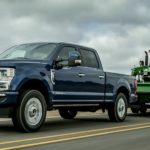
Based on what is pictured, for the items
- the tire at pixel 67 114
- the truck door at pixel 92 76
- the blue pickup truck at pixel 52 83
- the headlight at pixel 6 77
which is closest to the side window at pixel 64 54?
the blue pickup truck at pixel 52 83

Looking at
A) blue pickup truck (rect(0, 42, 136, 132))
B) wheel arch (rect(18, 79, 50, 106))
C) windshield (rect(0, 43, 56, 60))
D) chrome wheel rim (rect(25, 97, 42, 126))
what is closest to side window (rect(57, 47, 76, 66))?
blue pickup truck (rect(0, 42, 136, 132))

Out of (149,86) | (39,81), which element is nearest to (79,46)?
(39,81)

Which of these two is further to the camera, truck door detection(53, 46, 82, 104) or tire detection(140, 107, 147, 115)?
tire detection(140, 107, 147, 115)

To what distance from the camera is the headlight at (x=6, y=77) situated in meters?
10.2

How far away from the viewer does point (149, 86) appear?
18016 mm

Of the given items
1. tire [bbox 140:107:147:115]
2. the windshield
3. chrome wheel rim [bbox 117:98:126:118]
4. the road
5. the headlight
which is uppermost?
the windshield

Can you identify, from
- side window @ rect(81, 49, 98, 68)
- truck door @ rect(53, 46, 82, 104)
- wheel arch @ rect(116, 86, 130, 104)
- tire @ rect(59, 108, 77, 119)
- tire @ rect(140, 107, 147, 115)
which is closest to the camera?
truck door @ rect(53, 46, 82, 104)

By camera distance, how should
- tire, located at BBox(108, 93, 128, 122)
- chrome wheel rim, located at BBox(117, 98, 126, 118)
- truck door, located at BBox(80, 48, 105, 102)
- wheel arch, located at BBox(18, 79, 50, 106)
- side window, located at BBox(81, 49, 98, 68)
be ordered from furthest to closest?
1. chrome wheel rim, located at BBox(117, 98, 126, 118)
2. tire, located at BBox(108, 93, 128, 122)
3. side window, located at BBox(81, 49, 98, 68)
4. truck door, located at BBox(80, 48, 105, 102)
5. wheel arch, located at BBox(18, 79, 50, 106)

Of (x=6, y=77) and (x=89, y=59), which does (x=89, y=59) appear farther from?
(x=6, y=77)

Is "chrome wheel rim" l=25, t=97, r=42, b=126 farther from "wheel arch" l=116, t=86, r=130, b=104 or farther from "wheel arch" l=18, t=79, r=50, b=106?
"wheel arch" l=116, t=86, r=130, b=104

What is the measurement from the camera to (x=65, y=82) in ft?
38.5

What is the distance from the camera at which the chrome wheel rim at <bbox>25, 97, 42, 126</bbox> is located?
418 inches

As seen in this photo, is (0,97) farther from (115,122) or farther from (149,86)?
(149,86)

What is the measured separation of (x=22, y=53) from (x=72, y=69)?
122 cm
